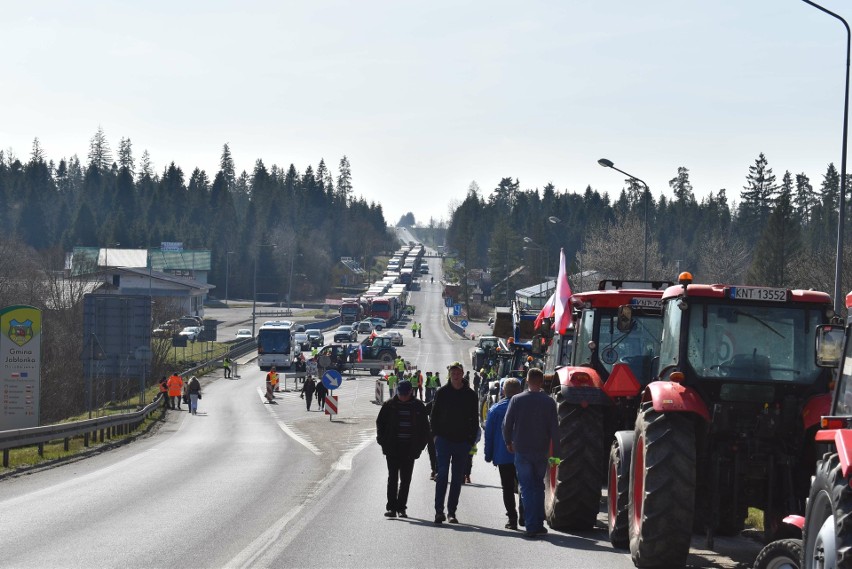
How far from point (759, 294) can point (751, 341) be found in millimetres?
449

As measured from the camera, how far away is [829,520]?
695 cm

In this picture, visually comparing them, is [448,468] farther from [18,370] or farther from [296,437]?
[296,437]

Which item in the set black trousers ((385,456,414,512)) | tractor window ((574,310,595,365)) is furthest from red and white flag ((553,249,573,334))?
black trousers ((385,456,414,512))

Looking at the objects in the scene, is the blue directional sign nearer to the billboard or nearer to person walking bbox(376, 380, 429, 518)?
the billboard

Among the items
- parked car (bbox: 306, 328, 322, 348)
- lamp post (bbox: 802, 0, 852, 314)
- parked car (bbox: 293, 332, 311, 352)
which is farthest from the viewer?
parked car (bbox: 306, 328, 322, 348)

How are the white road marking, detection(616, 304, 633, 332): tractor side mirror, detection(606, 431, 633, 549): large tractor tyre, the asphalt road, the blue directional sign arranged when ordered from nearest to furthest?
the asphalt road, detection(606, 431, 633, 549): large tractor tyre, detection(616, 304, 633, 332): tractor side mirror, the white road marking, the blue directional sign

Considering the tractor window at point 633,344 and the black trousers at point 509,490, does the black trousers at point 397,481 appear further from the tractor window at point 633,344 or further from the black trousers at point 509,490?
the tractor window at point 633,344

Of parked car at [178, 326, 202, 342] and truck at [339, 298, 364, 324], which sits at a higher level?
truck at [339, 298, 364, 324]

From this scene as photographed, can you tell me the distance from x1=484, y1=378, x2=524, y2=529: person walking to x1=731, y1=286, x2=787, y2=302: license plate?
3467mm

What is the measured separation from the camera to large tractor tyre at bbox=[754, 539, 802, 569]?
7.62m

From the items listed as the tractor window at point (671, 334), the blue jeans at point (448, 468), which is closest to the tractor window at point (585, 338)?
the blue jeans at point (448, 468)

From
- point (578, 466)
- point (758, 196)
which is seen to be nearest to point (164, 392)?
point (578, 466)

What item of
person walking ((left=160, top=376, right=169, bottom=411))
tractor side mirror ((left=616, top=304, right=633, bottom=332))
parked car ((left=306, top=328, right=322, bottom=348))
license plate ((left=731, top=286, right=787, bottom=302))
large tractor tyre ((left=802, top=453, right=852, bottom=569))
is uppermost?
license plate ((left=731, top=286, right=787, bottom=302))

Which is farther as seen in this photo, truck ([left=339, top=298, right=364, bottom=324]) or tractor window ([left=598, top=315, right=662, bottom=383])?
truck ([left=339, top=298, right=364, bottom=324])
